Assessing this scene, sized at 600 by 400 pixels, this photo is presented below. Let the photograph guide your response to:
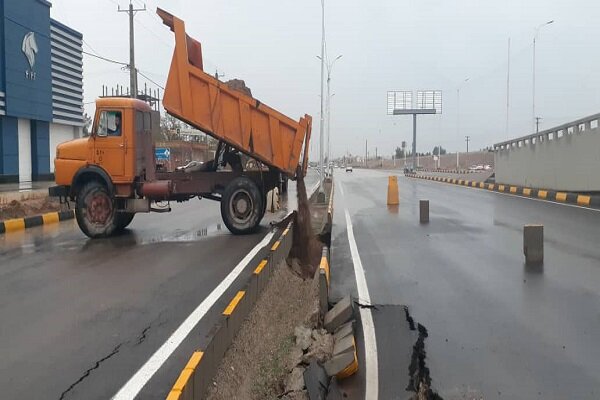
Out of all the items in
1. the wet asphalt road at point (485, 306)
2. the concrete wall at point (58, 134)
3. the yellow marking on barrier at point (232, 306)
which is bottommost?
the wet asphalt road at point (485, 306)

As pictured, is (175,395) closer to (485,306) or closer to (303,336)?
(303,336)

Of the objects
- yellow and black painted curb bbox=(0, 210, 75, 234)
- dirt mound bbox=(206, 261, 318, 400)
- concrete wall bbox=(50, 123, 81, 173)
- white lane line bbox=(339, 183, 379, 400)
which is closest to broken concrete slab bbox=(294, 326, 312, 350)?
dirt mound bbox=(206, 261, 318, 400)

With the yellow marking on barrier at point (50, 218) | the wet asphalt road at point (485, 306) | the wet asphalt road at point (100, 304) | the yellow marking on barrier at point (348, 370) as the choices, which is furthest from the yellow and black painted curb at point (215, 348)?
the yellow marking on barrier at point (50, 218)

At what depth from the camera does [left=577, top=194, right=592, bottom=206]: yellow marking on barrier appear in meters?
20.0

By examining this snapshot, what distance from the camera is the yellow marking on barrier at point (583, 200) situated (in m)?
20.0

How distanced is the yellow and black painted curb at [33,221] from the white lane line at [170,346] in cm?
918

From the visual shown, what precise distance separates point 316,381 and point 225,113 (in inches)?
362

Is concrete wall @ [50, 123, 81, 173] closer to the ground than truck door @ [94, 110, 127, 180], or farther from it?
farther from it

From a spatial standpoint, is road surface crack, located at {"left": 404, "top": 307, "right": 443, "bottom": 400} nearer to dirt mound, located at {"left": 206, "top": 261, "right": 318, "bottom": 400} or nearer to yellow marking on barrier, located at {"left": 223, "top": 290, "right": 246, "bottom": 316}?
dirt mound, located at {"left": 206, "top": 261, "right": 318, "bottom": 400}

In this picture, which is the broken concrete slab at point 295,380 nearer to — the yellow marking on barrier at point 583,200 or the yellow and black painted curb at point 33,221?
the yellow and black painted curb at point 33,221

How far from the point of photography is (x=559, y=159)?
78.8ft

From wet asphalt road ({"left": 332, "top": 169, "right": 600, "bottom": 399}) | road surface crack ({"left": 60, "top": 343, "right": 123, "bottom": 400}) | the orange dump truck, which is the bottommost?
road surface crack ({"left": 60, "top": 343, "right": 123, "bottom": 400})

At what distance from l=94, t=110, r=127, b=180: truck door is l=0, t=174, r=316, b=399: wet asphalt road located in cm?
176

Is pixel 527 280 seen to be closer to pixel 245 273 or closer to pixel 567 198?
pixel 245 273
